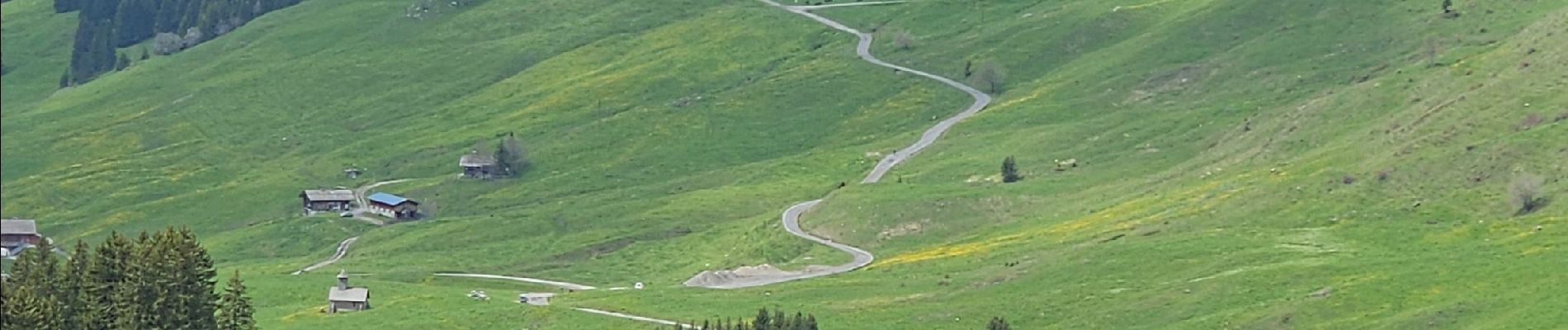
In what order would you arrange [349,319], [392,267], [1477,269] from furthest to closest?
[392,267]
[349,319]
[1477,269]

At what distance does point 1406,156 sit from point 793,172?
74.0m

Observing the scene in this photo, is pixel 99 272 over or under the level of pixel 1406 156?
over

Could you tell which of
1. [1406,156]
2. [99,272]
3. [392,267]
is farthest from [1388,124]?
[99,272]

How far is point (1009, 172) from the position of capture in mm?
172125

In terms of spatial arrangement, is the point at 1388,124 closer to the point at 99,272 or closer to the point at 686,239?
the point at 686,239

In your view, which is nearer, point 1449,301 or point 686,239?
point 1449,301

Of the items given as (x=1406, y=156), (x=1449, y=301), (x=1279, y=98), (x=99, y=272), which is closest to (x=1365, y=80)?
(x=1279, y=98)

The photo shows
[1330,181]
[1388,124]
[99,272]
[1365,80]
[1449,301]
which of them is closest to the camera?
[99,272]

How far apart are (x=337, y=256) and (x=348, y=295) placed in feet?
195

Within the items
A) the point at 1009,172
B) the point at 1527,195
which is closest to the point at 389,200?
the point at 1009,172

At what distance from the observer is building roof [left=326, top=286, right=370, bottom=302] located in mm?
118500

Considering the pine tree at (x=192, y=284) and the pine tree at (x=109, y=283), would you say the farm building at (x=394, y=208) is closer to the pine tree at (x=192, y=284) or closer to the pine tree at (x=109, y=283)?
the pine tree at (x=192, y=284)

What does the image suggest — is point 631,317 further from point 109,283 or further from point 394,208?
point 394,208

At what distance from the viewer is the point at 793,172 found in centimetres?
19700
